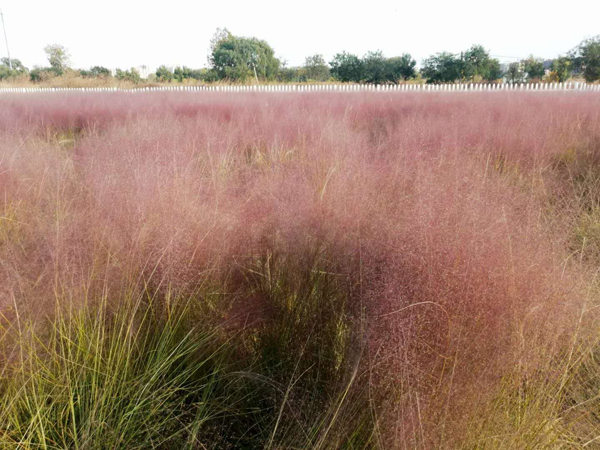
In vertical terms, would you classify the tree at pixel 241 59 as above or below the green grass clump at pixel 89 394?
above

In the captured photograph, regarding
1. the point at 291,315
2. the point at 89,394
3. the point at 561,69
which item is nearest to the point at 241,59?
the point at 561,69

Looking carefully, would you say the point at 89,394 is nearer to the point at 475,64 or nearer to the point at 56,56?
the point at 475,64

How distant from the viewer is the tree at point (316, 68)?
30.8 m

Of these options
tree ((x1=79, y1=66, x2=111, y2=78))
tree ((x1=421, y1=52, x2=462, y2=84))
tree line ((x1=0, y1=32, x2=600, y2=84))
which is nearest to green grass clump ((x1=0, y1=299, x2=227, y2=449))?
tree line ((x1=0, y1=32, x2=600, y2=84))

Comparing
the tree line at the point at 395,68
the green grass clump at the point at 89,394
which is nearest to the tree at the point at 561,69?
the tree line at the point at 395,68

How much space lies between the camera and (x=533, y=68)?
888 inches

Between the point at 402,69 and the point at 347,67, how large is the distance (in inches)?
116

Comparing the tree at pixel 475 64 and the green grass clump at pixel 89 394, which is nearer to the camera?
the green grass clump at pixel 89 394

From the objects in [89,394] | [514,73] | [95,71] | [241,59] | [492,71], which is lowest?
[89,394]

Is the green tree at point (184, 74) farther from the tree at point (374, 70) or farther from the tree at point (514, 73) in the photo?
the tree at point (514, 73)

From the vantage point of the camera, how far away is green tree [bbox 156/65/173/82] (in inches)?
1078

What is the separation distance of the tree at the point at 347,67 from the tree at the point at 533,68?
8.83 m

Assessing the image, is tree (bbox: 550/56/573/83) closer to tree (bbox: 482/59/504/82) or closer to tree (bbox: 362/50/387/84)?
tree (bbox: 482/59/504/82)

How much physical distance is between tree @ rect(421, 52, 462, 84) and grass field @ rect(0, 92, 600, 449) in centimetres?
2101
